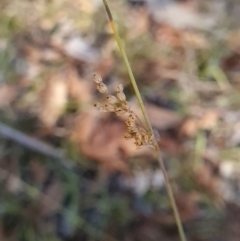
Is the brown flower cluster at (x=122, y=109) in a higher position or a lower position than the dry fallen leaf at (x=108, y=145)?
lower

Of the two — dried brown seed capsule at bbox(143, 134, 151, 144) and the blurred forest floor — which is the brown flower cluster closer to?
dried brown seed capsule at bbox(143, 134, 151, 144)

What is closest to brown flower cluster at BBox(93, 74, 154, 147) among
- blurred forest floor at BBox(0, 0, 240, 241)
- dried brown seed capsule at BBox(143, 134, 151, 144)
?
dried brown seed capsule at BBox(143, 134, 151, 144)

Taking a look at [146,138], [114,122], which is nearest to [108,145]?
[114,122]

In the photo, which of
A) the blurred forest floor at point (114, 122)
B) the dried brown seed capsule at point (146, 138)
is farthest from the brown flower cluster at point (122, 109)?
the blurred forest floor at point (114, 122)

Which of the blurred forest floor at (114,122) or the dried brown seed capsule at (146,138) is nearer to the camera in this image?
the dried brown seed capsule at (146,138)

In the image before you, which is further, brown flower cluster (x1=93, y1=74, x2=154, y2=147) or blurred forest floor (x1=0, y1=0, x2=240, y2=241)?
blurred forest floor (x1=0, y1=0, x2=240, y2=241)

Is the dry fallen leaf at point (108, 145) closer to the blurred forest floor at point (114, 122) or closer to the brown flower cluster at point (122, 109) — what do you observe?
the blurred forest floor at point (114, 122)

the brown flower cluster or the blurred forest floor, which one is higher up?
the blurred forest floor

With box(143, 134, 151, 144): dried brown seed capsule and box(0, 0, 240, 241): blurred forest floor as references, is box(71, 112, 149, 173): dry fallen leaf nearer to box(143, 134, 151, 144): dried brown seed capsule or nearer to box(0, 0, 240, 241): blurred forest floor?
box(0, 0, 240, 241): blurred forest floor

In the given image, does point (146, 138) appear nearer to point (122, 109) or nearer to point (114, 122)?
point (122, 109)
